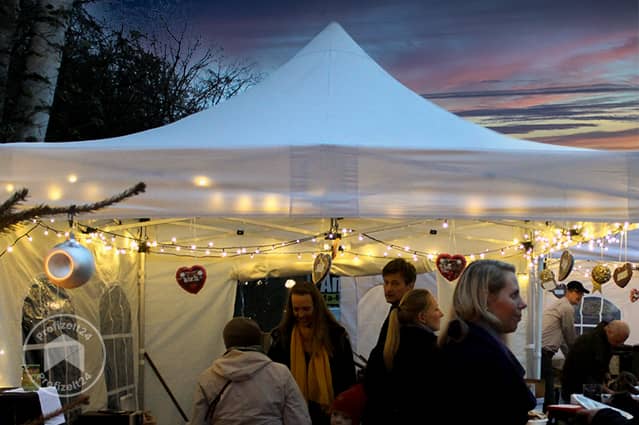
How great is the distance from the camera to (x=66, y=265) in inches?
184

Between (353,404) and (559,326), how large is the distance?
6.96 metres

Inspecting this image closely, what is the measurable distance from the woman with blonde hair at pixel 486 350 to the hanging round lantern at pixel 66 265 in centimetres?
234

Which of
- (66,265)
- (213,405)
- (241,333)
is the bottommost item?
(213,405)

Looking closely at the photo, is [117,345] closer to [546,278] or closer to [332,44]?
[332,44]

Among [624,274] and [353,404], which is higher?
[624,274]

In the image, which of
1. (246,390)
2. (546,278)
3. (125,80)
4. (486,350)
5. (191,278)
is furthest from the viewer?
(125,80)

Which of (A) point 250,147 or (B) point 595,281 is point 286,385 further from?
(B) point 595,281

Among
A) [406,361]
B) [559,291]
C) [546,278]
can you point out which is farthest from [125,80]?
[406,361]

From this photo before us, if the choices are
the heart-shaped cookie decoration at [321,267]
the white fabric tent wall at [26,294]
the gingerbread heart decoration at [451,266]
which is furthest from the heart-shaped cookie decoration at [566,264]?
the white fabric tent wall at [26,294]

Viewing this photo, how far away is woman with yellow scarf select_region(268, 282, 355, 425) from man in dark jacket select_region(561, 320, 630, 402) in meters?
3.09

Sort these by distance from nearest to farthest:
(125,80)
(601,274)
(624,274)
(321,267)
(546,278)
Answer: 1. (321,267)
2. (624,274)
3. (601,274)
4. (546,278)
5. (125,80)

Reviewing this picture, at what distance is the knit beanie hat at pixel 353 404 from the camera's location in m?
4.67

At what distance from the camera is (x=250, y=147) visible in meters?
4.91

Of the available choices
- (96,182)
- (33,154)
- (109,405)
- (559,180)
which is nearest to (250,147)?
(96,182)
